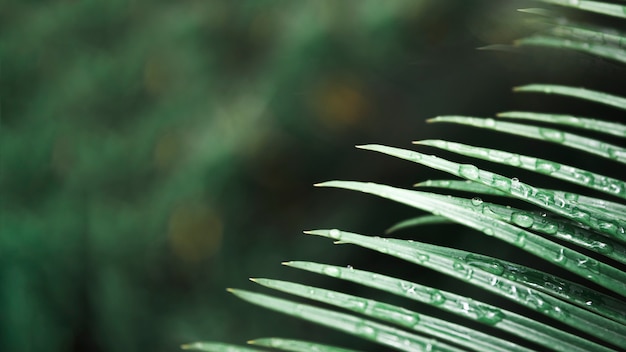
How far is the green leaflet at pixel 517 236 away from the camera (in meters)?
0.56

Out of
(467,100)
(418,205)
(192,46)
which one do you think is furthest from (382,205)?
(418,205)

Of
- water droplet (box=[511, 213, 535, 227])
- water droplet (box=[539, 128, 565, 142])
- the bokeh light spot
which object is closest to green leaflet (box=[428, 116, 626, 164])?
water droplet (box=[539, 128, 565, 142])

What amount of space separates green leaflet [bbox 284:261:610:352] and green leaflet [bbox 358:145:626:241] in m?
0.11

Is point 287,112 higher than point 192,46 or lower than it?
lower

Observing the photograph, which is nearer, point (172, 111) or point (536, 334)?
point (536, 334)

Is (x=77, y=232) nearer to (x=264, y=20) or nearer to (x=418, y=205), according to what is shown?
(x=264, y=20)

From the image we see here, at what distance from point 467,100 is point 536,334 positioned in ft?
3.58

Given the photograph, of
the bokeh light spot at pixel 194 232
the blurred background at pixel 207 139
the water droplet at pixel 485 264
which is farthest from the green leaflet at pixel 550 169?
the bokeh light spot at pixel 194 232

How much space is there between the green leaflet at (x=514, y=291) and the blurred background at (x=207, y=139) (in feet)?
3.05

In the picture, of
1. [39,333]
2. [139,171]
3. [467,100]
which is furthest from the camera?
[139,171]

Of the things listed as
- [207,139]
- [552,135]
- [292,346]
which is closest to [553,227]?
[552,135]

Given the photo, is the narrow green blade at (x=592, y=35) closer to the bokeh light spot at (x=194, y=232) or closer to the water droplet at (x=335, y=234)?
the water droplet at (x=335, y=234)

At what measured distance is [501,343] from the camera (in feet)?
1.80

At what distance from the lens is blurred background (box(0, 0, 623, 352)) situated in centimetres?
154
